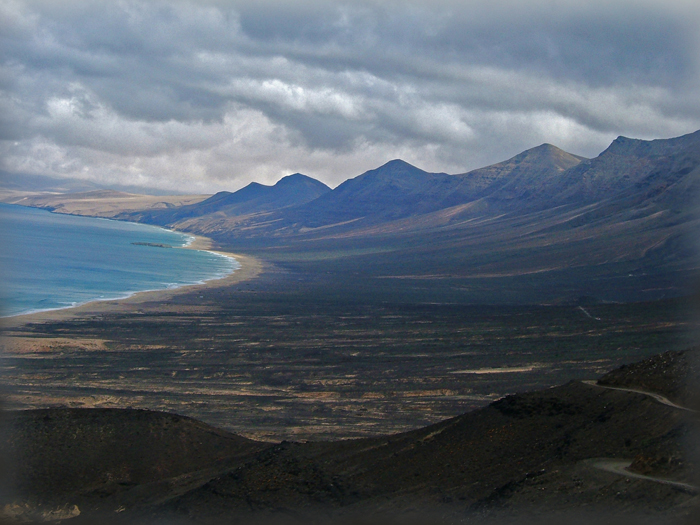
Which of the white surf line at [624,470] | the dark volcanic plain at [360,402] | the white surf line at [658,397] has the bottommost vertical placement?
the dark volcanic plain at [360,402]

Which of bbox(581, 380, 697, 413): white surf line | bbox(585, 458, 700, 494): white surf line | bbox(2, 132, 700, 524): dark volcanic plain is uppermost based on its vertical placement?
bbox(581, 380, 697, 413): white surf line

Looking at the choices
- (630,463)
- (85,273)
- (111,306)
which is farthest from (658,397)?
(85,273)

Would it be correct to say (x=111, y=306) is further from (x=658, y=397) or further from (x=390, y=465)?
(x=658, y=397)

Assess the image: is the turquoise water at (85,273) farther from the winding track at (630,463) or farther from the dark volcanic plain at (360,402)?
the winding track at (630,463)

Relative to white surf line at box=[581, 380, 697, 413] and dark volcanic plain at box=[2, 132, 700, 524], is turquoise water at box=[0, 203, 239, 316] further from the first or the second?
white surf line at box=[581, 380, 697, 413]

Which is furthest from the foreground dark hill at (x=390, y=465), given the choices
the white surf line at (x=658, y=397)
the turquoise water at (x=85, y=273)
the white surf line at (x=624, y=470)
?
the turquoise water at (x=85, y=273)

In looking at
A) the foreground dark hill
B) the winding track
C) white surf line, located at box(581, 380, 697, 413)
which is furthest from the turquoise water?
the winding track
